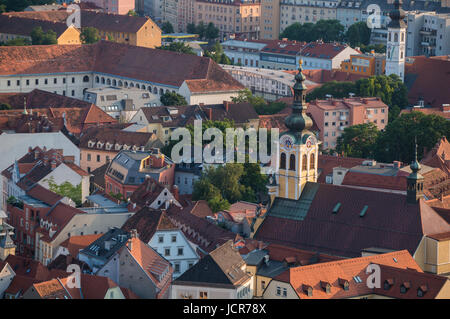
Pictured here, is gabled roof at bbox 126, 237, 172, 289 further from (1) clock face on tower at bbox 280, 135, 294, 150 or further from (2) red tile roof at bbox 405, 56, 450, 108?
(2) red tile roof at bbox 405, 56, 450, 108

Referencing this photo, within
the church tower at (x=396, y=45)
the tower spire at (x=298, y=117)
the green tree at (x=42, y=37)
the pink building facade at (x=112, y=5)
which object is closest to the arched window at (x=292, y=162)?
the tower spire at (x=298, y=117)

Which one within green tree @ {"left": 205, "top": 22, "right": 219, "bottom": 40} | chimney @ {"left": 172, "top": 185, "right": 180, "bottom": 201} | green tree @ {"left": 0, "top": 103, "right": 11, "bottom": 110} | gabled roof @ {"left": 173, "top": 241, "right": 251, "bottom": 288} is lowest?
green tree @ {"left": 205, "top": 22, "right": 219, "bottom": 40}

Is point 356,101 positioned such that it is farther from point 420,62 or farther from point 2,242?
point 2,242

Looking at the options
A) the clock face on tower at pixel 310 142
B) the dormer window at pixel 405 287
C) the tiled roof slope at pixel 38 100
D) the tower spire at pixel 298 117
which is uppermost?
the tower spire at pixel 298 117

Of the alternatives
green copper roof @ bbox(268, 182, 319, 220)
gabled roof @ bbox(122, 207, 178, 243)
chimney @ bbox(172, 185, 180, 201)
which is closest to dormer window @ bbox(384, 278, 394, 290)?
green copper roof @ bbox(268, 182, 319, 220)

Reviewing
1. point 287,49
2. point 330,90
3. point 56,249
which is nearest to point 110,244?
point 56,249

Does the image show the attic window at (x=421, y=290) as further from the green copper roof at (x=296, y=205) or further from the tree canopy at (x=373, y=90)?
the tree canopy at (x=373, y=90)
